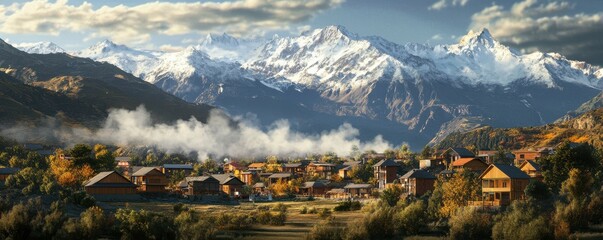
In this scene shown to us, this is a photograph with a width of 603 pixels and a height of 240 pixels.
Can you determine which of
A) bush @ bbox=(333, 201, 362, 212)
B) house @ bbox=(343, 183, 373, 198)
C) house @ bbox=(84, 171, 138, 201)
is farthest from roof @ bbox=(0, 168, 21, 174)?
house @ bbox=(343, 183, 373, 198)

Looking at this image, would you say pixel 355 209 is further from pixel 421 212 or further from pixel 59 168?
pixel 59 168

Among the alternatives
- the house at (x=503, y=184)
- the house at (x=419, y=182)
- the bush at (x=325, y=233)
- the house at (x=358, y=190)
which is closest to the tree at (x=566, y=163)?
the house at (x=503, y=184)

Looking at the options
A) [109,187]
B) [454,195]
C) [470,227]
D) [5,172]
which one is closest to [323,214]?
[454,195]

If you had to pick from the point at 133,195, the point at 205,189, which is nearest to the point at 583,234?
the point at 133,195

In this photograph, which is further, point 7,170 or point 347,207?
point 7,170

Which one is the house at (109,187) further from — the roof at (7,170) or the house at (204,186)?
the house at (204,186)

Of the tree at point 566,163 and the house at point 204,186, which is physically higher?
the tree at point 566,163

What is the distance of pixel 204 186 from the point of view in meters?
193

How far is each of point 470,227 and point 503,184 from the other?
149ft

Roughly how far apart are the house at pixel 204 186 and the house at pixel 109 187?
35879 mm

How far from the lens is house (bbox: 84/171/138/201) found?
14888cm

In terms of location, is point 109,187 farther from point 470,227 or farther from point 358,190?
point 470,227

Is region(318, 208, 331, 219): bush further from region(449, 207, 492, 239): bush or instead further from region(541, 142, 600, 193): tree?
region(541, 142, 600, 193): tree

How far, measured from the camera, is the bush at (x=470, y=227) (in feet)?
279
